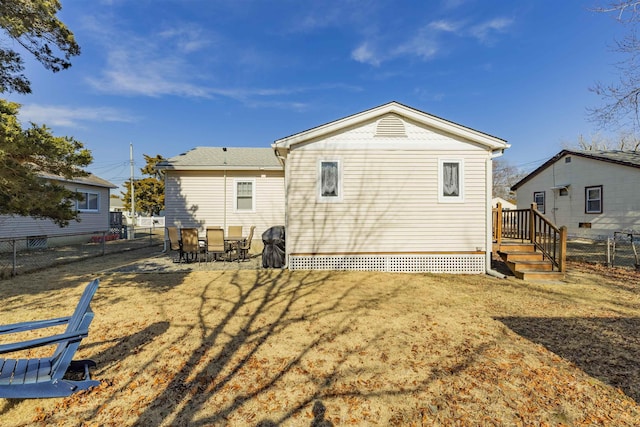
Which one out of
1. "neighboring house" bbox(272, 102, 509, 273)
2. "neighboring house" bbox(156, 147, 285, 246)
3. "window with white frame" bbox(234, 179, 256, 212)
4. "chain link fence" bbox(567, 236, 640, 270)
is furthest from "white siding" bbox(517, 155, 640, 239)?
"window with white frame" bbox(234, 179, 256, 212)

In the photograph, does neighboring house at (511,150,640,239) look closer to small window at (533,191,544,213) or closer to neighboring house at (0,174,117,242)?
small window at (533,191,544,213)

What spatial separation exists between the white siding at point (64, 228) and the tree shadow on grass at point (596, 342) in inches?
525

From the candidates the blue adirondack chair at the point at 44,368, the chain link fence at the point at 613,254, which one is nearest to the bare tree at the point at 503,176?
the chain link fence at the point at 613,254

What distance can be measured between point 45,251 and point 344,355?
49.7 feet

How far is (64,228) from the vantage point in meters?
14.7

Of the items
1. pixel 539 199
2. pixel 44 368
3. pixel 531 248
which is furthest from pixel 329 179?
pixel 539 199

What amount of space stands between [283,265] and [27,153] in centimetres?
617

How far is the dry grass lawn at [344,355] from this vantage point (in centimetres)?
257

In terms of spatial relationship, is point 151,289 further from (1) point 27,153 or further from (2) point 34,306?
(1) point 27,153

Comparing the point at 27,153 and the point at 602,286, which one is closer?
the point at 27,153

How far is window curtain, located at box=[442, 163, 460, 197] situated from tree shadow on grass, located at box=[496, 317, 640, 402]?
13.9ft

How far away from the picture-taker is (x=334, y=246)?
8.37 m

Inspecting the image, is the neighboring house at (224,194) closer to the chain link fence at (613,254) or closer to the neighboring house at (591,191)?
the chain link fence at (613,254)

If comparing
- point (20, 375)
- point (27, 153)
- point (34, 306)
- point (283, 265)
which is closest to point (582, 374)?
point (20, 375)
